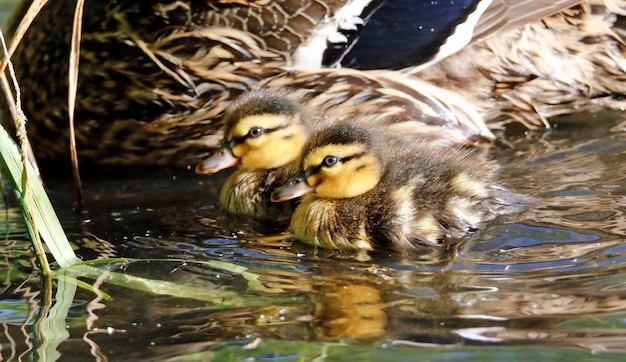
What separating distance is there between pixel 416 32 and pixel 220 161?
36.1 inches

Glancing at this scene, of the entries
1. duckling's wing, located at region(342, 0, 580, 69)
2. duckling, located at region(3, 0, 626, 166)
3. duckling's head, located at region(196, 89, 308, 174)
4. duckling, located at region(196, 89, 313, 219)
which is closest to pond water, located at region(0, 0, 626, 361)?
duckling, located at region(196, 89, 313, 219)

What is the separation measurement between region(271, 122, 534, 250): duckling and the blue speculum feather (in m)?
0.68

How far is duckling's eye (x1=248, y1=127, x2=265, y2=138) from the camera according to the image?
3.91 metres

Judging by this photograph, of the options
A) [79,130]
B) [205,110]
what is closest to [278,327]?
[205,110]

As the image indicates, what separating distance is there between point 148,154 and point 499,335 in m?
2.30

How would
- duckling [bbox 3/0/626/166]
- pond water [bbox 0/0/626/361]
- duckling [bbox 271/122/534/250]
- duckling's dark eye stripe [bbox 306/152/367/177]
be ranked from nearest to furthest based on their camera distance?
pond water [bbox 0/0/626/361] → duckling [bbox 271/122/534/250] → duckling's dark eye stripe [bbox 306/152/367/177] → duckling [bbox 3/0/626/166]

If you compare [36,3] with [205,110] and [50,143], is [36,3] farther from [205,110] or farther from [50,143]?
[50,143]

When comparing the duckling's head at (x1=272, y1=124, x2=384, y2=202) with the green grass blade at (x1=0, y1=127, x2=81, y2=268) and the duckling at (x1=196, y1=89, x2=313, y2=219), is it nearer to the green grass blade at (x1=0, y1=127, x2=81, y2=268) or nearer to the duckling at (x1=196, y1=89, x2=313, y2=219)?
the duckling at (x1=196, y1=89, x2=313, y2=219)

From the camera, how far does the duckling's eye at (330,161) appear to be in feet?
11.6

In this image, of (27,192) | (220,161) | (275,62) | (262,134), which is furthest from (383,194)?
(27,192)

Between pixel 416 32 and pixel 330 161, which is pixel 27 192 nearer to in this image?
pixel 330 161

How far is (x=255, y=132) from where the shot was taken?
3.91m

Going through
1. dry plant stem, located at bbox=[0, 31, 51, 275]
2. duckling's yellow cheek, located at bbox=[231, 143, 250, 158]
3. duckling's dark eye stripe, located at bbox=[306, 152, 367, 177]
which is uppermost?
dry plant stem, located at bbox=[0, 31, 51, 275]

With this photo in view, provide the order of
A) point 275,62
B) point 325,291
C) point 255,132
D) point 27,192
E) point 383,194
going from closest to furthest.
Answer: point 325,291 → point 27,192 → point 383,194 → point 255,132 → point 275,62
